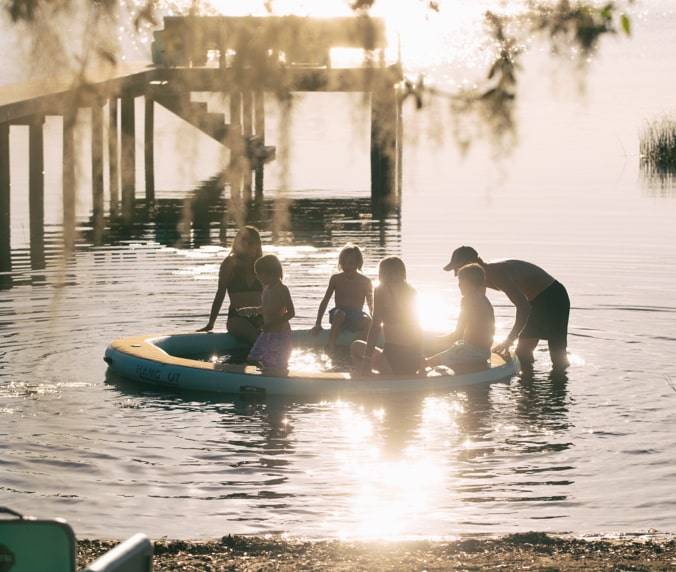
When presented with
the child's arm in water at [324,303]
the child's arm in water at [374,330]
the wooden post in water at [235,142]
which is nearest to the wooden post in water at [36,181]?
the child's arm in water at [324,303]

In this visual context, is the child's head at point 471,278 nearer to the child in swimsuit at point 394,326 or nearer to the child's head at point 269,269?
the child in swimsuit at point 394,326

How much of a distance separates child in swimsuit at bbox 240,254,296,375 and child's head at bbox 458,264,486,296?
5.23 feet

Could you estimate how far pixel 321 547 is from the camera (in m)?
7.31

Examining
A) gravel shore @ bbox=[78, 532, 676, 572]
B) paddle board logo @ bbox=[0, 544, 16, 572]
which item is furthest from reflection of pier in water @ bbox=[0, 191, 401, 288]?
paddle board logo @ bbox=[0, 544, 16, 572]

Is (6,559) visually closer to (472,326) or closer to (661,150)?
(472,326)

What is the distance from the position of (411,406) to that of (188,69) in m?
8.35

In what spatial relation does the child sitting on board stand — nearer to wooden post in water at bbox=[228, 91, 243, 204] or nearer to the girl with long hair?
the girl with long hair

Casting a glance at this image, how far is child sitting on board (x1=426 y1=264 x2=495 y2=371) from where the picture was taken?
1241 centimetres

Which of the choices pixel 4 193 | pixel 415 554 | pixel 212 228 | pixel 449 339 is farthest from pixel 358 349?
pixel 4 193

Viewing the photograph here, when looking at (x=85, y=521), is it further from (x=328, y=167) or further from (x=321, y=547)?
(x=328, y=167)

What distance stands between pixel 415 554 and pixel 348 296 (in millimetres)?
7058

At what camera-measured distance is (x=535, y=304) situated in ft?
44.1

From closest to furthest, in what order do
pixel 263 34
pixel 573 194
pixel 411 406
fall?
pixel 263 34 → pixel 411 406 → pixel 573 194

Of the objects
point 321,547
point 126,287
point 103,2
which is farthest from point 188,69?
point 126,287
